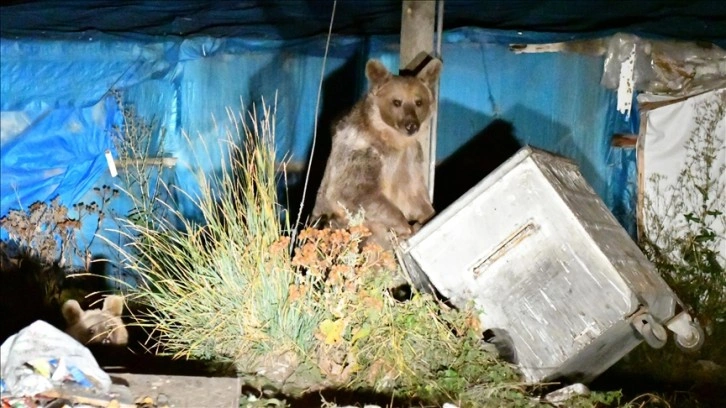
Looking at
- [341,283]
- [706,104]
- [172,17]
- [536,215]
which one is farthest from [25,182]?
[706,104]

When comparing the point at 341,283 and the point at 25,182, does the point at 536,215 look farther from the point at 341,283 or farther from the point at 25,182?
the point at 25,182

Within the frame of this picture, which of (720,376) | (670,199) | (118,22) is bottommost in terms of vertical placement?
(720,376)

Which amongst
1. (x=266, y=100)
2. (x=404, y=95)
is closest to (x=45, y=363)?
(x=404, y=95)

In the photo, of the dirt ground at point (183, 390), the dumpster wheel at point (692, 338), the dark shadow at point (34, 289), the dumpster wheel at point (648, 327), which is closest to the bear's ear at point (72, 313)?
the dark shadow at point (34, 289)

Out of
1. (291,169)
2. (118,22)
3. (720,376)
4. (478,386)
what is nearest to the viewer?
(478,386)

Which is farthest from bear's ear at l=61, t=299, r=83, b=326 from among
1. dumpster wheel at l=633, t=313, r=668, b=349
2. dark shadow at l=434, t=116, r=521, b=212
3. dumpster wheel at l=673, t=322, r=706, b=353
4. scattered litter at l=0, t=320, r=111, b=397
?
dark shadow at l=434, t=116, r=521, b=212

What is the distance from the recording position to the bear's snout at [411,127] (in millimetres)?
6723

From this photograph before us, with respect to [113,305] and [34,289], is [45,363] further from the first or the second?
[34,289]

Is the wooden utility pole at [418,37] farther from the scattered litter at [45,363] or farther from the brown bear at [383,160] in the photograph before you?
the scattered litter at [45,363]

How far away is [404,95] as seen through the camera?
6.75m

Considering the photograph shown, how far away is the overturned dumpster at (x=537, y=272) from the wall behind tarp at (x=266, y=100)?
10.2 ft

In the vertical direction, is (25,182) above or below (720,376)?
above

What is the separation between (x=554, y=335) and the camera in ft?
17.1

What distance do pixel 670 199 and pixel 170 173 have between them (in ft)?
16.1
